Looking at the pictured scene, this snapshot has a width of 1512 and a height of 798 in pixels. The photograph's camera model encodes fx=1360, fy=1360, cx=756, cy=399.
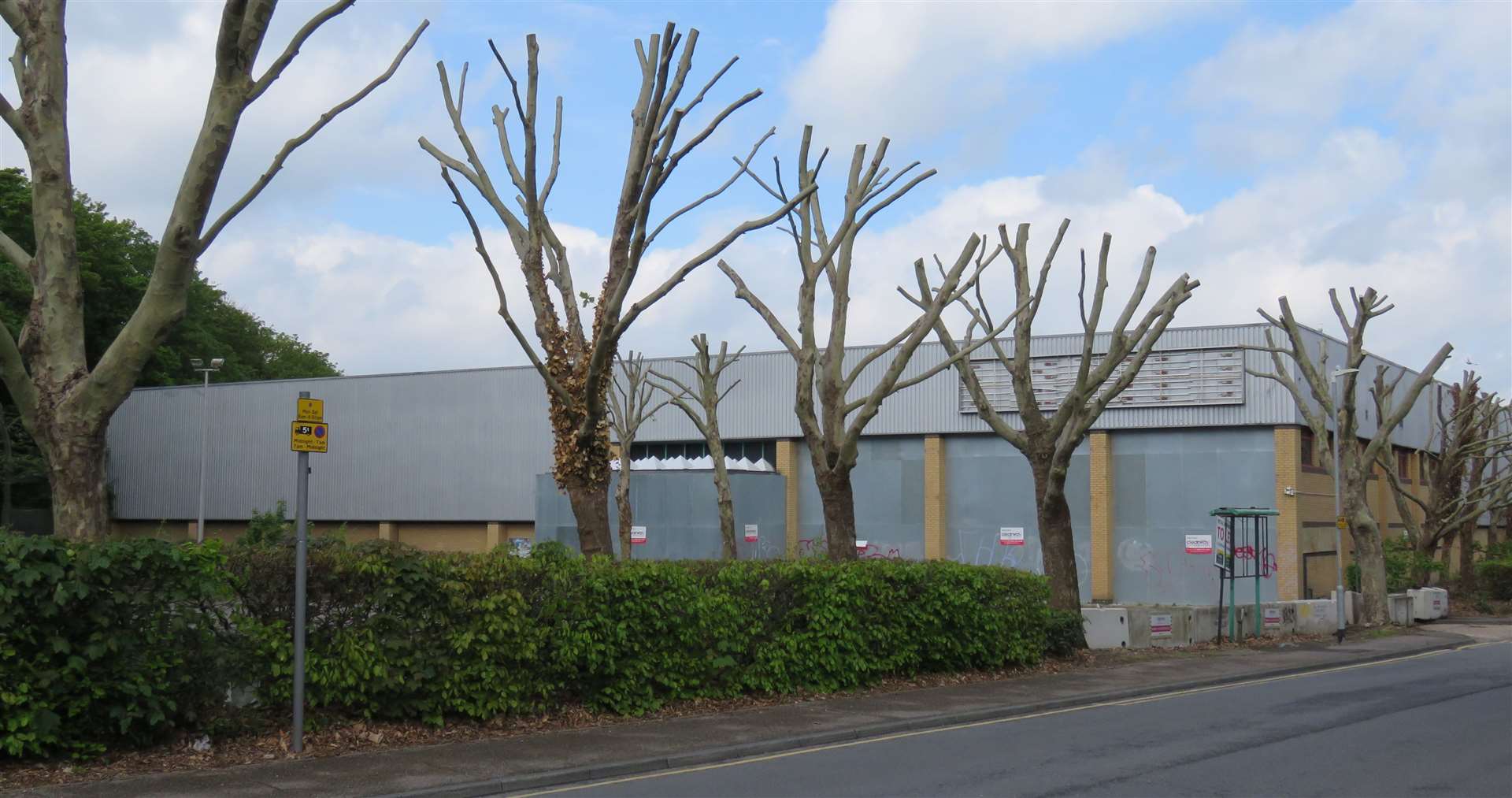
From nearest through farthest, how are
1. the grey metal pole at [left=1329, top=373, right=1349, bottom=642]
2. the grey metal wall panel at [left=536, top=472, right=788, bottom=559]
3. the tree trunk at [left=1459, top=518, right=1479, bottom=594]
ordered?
the grey metal pole at [left=1329, top=373, right=1349, bottom=642], the grey metal wall panel at [left=536, top=472, right=788, bottom=559], the tree trunk at [left=1459, top=518, right=1479, bottom=594]

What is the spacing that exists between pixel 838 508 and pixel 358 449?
3895 cm

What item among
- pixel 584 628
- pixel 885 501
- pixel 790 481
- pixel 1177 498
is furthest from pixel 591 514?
pixel 790 481

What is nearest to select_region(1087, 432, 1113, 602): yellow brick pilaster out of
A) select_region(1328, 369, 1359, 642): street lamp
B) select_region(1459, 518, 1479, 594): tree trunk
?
select_region(1328, 369, 1359, 642): street lamp

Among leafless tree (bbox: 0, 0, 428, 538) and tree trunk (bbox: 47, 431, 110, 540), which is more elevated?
→ leafless tree (bbox: 0, 0, 428, 538)

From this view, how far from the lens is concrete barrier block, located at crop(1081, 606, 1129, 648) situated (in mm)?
25047

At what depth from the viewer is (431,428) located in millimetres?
52969

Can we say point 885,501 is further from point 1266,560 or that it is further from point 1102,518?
point 1266,560

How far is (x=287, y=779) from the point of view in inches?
421

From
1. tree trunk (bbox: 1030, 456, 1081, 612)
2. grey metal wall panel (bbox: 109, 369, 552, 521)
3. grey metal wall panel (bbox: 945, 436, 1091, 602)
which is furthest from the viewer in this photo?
grey metal wall panel (bbox: 109, 369, 552, 521)

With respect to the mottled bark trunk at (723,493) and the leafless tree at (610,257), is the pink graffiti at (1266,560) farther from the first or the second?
the leafless tree at (610,257)

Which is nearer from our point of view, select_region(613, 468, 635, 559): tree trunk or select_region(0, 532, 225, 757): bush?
select_region(0, 532, 225, 757): bush

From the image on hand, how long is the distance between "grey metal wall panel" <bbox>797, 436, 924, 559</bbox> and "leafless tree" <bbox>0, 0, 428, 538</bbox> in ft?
110

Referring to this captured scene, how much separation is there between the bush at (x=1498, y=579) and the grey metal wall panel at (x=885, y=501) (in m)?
17.8

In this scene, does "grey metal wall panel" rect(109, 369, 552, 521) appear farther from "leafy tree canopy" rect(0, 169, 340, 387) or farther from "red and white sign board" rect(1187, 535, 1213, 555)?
"red and white sign board" rect(1187, 535, 1213, 555)
